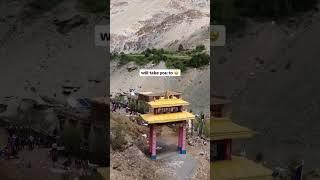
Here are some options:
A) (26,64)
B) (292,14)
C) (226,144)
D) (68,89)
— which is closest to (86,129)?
(68,89)

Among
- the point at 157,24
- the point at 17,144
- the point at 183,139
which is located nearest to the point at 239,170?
the point at 183,139

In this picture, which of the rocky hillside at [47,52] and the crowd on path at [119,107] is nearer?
the crowd on path at [119,107]

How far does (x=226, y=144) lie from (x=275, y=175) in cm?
42

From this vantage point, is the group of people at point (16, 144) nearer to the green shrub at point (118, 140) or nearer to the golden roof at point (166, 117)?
the green shrub at point (118, 140)

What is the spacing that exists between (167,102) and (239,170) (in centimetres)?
67

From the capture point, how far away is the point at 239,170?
3.66m

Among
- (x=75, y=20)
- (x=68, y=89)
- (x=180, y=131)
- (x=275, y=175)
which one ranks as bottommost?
(x=275, y=175)

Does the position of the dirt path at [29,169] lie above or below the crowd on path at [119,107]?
below

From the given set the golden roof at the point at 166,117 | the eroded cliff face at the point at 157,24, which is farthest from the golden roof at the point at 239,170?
the eroded cliff face at the point at 157,24

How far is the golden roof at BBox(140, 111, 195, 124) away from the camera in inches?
141

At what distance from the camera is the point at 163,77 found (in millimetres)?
3699

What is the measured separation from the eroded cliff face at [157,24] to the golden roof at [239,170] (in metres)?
0.82

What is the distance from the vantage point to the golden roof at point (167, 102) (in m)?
3.60

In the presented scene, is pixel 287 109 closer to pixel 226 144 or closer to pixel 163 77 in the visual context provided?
pixel 226 144
